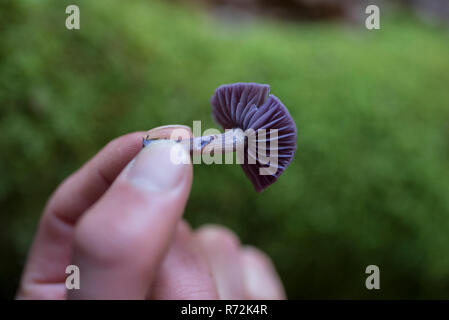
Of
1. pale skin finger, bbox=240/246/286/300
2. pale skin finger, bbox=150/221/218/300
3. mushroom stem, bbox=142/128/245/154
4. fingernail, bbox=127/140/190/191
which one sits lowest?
pale skin finger, bbox=240/246/286/300

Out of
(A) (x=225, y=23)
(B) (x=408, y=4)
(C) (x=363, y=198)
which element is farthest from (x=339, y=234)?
(B) (x=408, y=4)

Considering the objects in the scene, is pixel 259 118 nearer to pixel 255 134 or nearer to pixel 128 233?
pixel 255 134

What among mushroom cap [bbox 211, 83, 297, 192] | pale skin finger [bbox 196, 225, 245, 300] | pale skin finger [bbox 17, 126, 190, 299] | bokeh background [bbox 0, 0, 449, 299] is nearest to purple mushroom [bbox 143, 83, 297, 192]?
mushroom cap [bbox 211, 83, 297, 192]

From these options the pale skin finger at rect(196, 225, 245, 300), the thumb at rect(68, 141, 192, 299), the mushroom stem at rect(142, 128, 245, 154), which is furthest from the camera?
the pale skin finger at rect(196, 225, 245, 300)

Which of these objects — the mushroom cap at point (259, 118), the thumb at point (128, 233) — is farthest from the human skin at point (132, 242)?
the mushroom cap at point (259, 118)

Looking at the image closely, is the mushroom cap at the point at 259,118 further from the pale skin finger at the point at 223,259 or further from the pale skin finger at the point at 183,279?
the pale skin finger at the point at 223,259

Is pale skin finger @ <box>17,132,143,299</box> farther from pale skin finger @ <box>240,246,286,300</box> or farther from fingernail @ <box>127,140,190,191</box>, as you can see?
pale skin finger @ <box>240,246,286,300</box>

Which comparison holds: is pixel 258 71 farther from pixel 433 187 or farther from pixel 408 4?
pixel 408 4

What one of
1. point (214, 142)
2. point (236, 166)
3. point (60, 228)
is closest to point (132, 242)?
point (214, 142)
